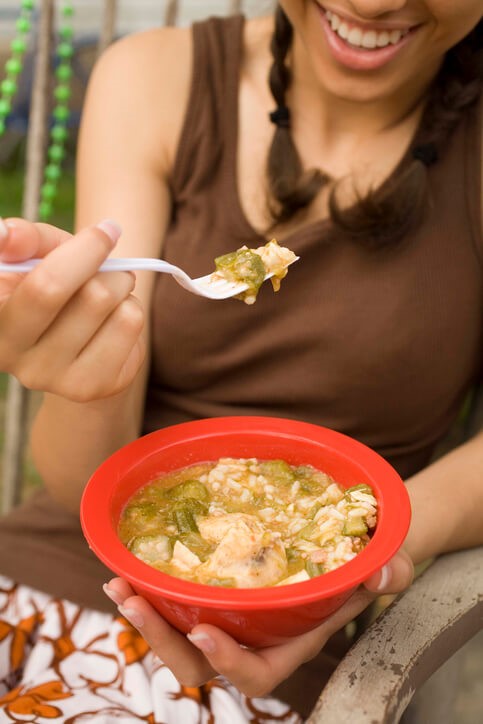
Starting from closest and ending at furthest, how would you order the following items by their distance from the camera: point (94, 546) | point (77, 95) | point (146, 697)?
point (94, 546), point (146, 697), point (77, 95)

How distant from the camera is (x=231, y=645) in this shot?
2.95ft

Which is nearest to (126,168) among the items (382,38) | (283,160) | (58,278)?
(283,160)

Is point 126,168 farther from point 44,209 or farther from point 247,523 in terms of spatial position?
point 247,523

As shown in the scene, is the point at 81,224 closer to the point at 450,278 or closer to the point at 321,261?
the point at 321,261

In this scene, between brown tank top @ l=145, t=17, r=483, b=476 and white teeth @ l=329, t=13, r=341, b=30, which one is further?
brown tank top @ l=145, t=17, r=483, b=476

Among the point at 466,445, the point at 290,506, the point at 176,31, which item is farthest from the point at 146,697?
the point at 176,31

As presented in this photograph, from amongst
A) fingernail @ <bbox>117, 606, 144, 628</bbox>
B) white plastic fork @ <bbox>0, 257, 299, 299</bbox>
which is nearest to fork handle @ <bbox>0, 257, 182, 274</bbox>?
white plastic fork @ <bbox>0, 257, 299, 299</bbox>

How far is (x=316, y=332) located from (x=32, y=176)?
0.76 metres

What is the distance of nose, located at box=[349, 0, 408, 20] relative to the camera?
1.17 m

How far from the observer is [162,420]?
156 cm

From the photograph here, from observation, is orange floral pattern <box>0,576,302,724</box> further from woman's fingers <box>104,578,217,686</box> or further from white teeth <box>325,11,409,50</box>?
white teeth <box>325,11,409,50</box>

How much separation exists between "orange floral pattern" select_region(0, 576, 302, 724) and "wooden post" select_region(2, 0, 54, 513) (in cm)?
47

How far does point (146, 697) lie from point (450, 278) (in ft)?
2.73

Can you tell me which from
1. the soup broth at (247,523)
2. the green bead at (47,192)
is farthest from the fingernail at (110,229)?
the green bead at (47,192)
